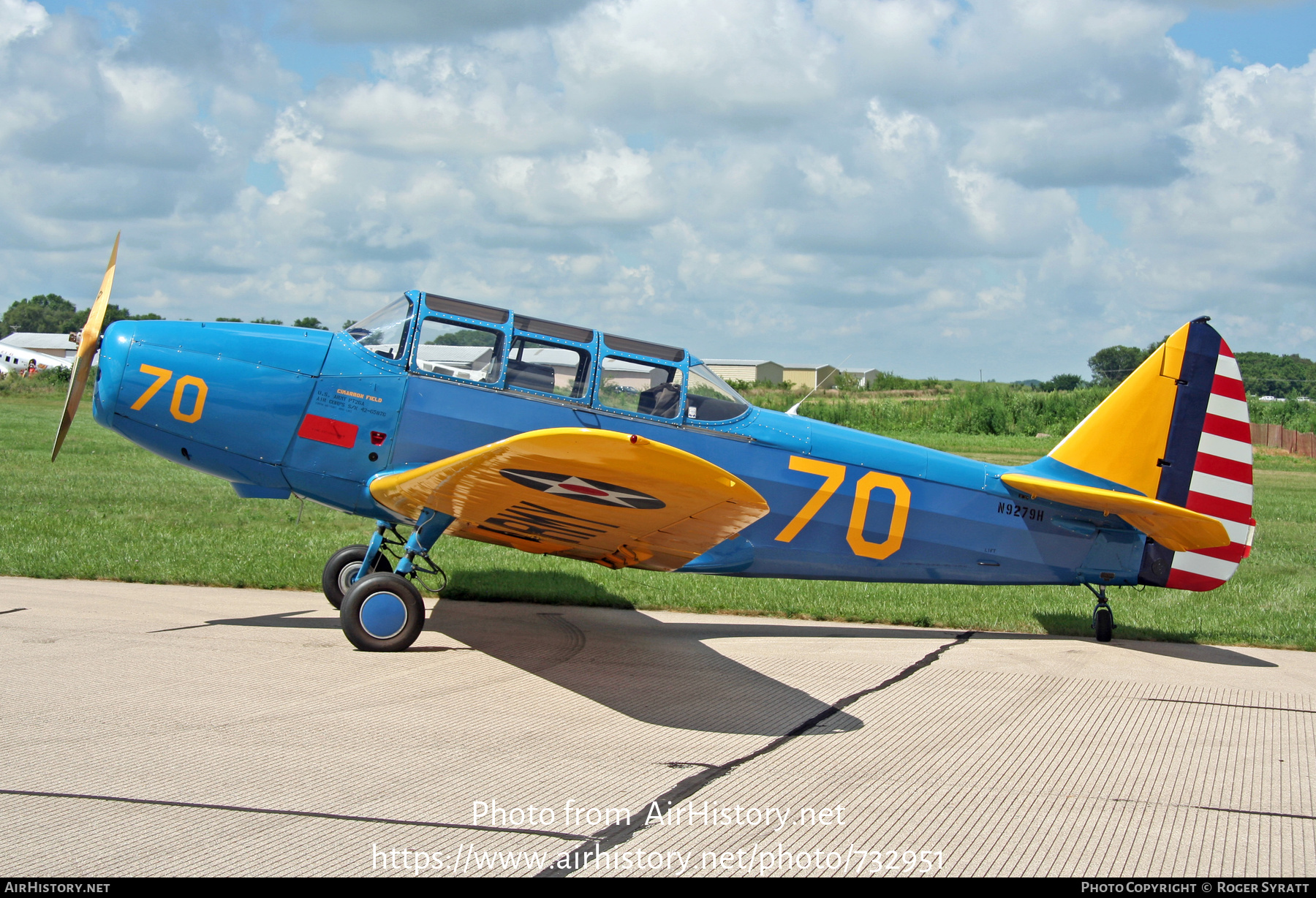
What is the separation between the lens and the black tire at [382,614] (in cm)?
636

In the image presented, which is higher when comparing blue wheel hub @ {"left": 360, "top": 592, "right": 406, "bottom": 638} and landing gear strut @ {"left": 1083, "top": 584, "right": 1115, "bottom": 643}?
landing gear strut @ {"left": 1083, "top": 584, "right": 1115, "bottom": 643}

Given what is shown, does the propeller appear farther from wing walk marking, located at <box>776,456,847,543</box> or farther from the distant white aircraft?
the distant white aircraft

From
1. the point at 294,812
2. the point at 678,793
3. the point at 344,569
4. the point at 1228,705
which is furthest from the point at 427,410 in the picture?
the point at 1228,705

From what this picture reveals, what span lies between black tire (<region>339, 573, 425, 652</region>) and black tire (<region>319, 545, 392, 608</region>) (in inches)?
48.5

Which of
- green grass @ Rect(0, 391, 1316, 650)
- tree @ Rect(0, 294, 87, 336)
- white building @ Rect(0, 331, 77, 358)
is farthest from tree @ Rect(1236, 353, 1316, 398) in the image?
tree @ Rect(0, 294, 87, 336)

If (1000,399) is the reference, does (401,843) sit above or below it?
below

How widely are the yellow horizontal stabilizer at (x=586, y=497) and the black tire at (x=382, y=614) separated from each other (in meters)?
0.54

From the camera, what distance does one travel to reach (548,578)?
9.64 metres

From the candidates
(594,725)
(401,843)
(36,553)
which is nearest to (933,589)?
(594,725)

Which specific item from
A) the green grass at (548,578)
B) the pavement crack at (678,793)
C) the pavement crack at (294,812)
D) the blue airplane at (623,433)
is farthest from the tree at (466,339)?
the pavement crack at (294,812)

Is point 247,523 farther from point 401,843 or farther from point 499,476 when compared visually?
point 401,843

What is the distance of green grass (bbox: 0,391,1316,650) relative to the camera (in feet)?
28.8
